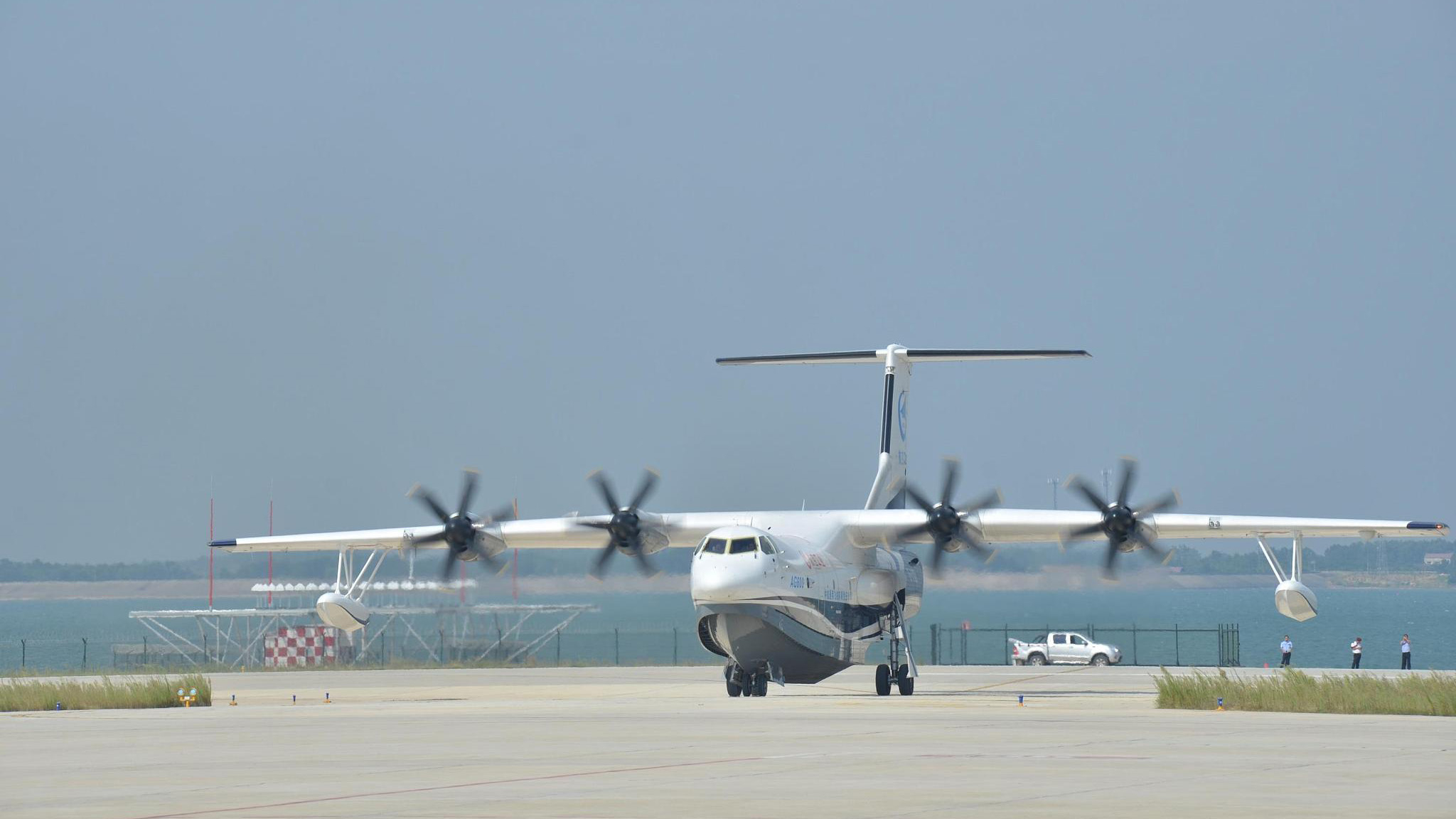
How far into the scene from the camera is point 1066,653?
54.2 m

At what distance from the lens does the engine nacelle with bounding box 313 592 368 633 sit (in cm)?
3631

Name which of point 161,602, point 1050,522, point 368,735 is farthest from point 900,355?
point 161,602

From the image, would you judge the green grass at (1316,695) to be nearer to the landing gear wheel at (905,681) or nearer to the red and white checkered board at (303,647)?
the landing gear wheel at (905,681)

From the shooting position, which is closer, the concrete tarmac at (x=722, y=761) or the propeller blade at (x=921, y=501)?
the concrete tarmac at (x=722, y=761)

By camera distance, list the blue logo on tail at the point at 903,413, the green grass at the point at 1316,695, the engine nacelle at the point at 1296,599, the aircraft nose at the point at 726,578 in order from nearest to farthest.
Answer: the green grass at the point at 1316,695 → the aircraft nose at the point at 726,578 → the engine nacelle at the point at 1296,599 → the blue logo on tail at the point at 903,413

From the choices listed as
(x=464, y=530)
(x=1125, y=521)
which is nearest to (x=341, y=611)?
(x=464, y=530)

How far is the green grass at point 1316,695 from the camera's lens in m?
24.2

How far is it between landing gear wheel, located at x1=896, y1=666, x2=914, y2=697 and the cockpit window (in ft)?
15.2

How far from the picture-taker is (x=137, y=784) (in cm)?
1412

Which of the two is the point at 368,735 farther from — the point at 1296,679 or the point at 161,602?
the point at 161,602

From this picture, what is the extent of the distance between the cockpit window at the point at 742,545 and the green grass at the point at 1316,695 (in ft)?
25.9

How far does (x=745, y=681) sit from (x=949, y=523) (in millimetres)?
5015

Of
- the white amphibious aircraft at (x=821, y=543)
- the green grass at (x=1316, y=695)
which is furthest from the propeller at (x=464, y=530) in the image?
the green grass at (x=1316, y=695)

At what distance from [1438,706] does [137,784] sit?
17.8 m
